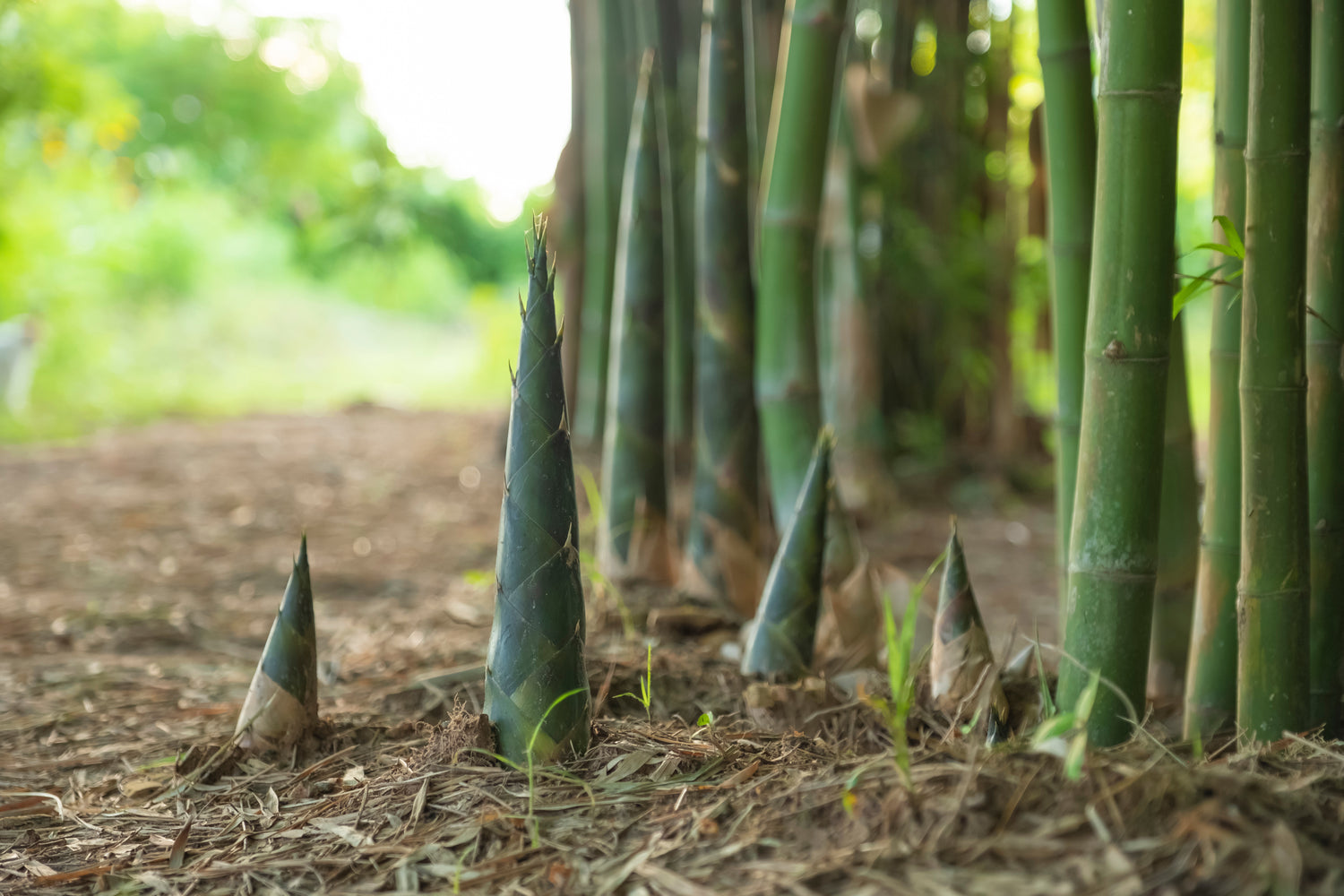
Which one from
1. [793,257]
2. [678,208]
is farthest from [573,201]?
[793,257]

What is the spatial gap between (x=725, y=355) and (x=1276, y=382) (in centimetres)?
120

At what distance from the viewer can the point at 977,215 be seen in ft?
16.8

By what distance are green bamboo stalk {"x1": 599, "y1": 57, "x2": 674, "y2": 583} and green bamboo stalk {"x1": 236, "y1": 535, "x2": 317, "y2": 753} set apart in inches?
37.3

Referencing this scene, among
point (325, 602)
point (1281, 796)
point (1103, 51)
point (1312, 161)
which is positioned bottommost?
point (325, 602)

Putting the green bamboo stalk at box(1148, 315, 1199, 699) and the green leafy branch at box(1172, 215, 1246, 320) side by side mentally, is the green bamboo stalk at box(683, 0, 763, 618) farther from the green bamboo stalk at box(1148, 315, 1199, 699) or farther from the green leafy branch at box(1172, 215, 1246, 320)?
the green leafy branch at box(1172, 215, 1246, 320)

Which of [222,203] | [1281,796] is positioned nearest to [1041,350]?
[1281,796]

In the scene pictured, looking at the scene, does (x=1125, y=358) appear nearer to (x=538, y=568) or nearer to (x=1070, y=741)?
(x=1070, y=741)

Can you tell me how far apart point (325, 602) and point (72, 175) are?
21.4 ft

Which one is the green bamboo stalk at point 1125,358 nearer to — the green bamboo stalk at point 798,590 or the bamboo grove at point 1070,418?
the bamboo grove at point 1070,418

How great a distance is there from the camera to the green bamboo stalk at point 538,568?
3.96 ft

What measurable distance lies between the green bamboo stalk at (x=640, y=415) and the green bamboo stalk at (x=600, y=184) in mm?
1437

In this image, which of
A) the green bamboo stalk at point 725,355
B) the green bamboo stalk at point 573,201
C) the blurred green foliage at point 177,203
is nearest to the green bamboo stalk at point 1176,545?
the green bamboo stalk at point 725,355

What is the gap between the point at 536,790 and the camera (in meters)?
1.14

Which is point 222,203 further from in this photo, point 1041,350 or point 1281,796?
point 1281,796
